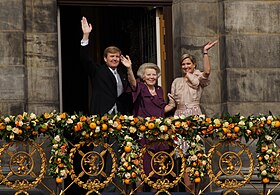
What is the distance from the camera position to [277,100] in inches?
672

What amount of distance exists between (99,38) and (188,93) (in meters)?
4.03

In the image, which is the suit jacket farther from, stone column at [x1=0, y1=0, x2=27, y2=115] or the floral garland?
stone column at [x1=0, y1=0, x2=27, y2=115]

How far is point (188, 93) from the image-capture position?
53.6 feet

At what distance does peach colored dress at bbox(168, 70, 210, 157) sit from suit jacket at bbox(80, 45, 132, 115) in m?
0.80

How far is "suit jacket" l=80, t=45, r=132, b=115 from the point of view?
15.7m

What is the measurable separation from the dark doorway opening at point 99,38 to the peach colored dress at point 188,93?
5.47 ft

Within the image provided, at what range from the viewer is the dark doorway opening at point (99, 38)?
18.2 meters

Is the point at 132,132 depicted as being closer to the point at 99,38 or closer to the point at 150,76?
the point at 150,76

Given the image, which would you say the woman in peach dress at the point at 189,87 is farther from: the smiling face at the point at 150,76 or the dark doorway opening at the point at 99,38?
the dark doorway opening at the point at 99,38

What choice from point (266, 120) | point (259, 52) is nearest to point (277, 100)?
point (259, 52)

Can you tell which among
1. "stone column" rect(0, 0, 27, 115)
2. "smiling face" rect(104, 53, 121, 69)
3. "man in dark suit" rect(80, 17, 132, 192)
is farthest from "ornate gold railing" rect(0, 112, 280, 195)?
"stone column" rect(0, 0, 27, 115)

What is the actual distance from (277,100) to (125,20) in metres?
3.27

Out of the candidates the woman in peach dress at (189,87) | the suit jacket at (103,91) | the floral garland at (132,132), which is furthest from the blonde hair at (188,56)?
the floral garland at (132,132)

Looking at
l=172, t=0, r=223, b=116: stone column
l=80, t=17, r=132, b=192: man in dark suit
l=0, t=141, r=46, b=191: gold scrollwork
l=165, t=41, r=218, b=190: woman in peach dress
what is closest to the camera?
l=0, t=141, r=46, b=191: gold scrollwork
